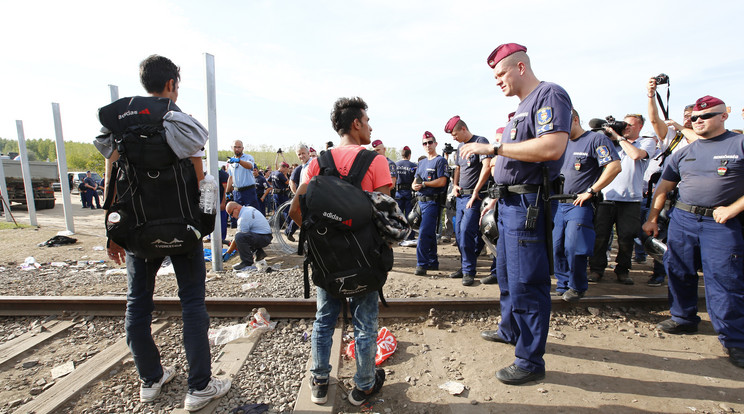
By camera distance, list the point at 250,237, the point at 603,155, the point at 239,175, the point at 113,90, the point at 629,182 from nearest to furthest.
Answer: the point at 603,155, the point at 629,182, the point at 250,237, the point at 113,90, the point at 239,175

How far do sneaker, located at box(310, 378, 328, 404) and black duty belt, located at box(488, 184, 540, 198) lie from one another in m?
1.80

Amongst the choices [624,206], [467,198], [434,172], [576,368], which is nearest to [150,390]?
[576,368]

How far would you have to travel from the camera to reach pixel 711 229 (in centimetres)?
293

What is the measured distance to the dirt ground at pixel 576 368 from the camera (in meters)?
2.33

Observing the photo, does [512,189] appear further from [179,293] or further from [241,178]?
[241,178]

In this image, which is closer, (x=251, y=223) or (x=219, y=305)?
(x=219, y=305)

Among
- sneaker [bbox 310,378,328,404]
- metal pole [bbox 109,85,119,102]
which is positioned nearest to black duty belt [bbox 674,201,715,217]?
sneaker [bbox 310,378,328,404]

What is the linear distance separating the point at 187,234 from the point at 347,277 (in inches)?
37.1

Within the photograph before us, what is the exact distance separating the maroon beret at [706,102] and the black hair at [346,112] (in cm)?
299

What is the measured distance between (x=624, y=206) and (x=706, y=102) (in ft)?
7.05

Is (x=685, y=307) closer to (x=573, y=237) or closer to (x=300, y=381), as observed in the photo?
(x=573, y=237)

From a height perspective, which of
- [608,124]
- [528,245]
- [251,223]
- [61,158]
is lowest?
[251,223]

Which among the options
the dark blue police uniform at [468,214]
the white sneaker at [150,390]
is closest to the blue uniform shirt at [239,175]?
the dark blue police uniform at [468,214]

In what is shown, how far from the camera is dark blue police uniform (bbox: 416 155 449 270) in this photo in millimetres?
5328
